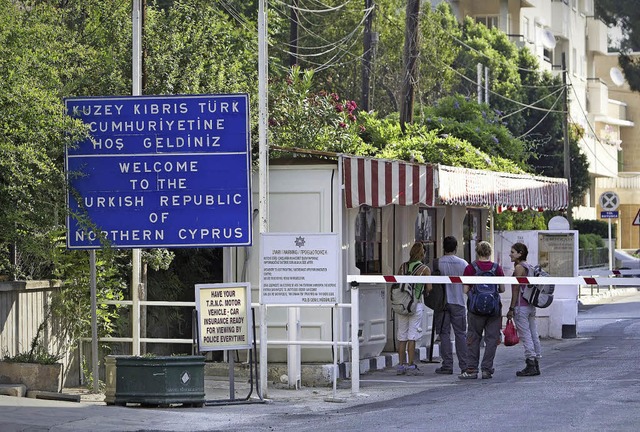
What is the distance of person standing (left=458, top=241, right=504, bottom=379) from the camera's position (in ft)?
57.4

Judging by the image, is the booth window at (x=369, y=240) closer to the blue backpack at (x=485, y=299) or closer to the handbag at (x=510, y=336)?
the blue backpack at (x=485, y=299)

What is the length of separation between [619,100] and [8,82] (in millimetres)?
86675

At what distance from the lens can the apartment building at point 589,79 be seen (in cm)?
7275

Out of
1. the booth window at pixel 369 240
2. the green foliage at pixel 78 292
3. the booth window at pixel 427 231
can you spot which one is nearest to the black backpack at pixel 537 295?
the booth window at pixel 369 240

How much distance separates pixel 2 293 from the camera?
15.0m

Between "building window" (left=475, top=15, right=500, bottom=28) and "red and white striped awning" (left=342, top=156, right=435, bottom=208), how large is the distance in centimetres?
5523

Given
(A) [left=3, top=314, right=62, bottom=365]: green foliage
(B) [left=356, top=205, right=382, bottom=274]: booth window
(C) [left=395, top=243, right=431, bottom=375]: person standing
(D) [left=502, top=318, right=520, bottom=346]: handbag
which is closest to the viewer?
(A) [left=3, top=314, right=62, bottom=365]: green foliage

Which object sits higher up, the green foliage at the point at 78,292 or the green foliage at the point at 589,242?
the green foliage at the point at 589,242

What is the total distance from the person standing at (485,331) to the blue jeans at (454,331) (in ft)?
0.46

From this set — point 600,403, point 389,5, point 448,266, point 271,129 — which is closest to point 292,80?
point 271,129

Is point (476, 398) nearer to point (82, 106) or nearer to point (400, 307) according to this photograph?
point (400, 307)

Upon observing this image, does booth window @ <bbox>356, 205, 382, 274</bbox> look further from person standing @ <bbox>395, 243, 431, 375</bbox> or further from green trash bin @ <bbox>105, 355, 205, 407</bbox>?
green trash bin @ <bbox>105, 355, 205, 407</bbox>

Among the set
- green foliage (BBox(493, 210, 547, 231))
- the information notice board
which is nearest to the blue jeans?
the information notice board

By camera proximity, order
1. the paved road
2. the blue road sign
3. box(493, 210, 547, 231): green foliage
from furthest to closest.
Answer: box(493, 210, 547, 231): green foliage
the blue road sign
the paved road
